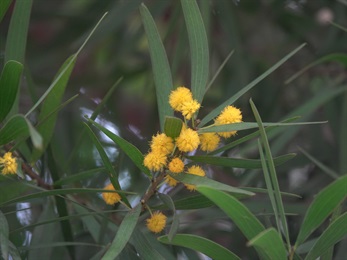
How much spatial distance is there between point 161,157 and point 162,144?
0.01 meters

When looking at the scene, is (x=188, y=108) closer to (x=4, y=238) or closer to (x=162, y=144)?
(x=162, y=144)

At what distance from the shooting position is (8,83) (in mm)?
610

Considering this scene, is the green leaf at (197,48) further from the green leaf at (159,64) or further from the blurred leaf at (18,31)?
the blurred leaf at (18,31)

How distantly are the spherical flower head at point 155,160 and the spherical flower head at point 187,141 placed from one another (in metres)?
0.02

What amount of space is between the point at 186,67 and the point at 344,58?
71 cm

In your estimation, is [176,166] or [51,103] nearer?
[176,166]

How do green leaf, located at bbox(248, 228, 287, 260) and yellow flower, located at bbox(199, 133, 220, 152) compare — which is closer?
green leaf, located at bbox(248, 228, 287, 260)

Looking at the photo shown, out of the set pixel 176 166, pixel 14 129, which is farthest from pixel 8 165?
pixel 176 166

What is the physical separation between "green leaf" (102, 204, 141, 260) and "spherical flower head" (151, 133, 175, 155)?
59 mm

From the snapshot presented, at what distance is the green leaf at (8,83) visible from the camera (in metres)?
0.59

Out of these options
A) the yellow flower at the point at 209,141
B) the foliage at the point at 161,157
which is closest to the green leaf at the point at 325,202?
the foliage at the point at 161,157

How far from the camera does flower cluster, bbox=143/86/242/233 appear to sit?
1.93 feet

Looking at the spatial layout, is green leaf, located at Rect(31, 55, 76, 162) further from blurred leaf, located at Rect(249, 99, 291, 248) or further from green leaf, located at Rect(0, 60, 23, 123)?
blurred leaf, located at Rect(249, 99, 291, 248)

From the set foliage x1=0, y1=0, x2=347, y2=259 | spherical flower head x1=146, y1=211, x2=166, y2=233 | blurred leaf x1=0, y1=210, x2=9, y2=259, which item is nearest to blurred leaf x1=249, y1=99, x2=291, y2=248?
foliage x1=0, y1=0, x2=347, y2=259
